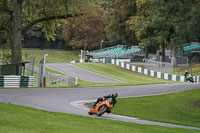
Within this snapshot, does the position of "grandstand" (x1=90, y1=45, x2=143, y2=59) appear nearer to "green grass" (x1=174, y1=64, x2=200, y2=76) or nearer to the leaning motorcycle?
"green grass" (x1=174, y1=64, x2=200, y2=76)

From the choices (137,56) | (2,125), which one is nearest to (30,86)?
(2,125)

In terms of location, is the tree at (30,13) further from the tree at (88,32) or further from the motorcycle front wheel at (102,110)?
the tree at (88,32)

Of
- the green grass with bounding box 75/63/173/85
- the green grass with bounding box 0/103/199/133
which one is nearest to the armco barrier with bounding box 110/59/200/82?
the green grass with bounding box 75/63/173/85

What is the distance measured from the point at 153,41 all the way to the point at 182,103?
42285 mm

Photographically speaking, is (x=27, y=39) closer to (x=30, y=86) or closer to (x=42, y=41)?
(x=42, y=41)

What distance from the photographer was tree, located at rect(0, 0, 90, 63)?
35781mm


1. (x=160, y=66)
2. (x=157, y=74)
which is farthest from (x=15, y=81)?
(x=157, y=74)

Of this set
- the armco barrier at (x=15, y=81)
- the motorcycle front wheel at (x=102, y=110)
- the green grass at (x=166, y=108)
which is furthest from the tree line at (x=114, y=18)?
the motorcycle front wheel at (x=102, y=110)

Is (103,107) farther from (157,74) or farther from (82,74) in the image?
(157,74)

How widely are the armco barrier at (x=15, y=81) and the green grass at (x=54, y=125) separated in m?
15.4

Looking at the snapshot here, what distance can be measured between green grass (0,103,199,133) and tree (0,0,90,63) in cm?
2143

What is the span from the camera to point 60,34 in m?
107

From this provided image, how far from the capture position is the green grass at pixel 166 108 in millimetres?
18766

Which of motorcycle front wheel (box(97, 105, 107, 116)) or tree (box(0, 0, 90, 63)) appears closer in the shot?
motorcycle front wheel (box(97, 105, 107, 116))
